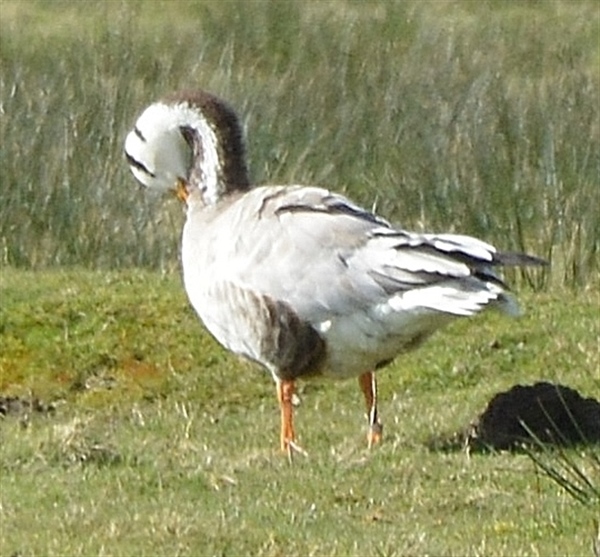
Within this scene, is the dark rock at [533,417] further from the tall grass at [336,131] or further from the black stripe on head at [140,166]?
the tall grass at [336,131]

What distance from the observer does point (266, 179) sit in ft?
47.9

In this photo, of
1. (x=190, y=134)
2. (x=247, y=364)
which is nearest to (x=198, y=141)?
(x=190, y=134)

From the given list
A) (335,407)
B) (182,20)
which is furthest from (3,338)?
(182,20)

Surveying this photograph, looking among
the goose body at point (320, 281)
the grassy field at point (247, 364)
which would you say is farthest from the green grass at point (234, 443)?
the goose body at point (320, 281)

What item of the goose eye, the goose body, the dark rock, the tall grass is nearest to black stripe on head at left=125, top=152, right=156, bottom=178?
the goose eye

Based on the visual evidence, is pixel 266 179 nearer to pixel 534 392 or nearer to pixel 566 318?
pixel 566 318

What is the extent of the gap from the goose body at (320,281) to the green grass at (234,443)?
476 millimetres

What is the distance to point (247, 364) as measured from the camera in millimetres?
11000

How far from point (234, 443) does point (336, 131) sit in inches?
247

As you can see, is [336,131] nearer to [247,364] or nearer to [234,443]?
[247,364]

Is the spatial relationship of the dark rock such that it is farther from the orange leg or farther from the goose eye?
the goose eye

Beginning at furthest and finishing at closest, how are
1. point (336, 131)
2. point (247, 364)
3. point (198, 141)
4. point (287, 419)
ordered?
point (336, 131), point (247, 364), point (198, 141), point (287, 419)

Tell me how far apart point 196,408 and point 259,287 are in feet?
7.17

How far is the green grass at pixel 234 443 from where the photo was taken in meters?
6.92
